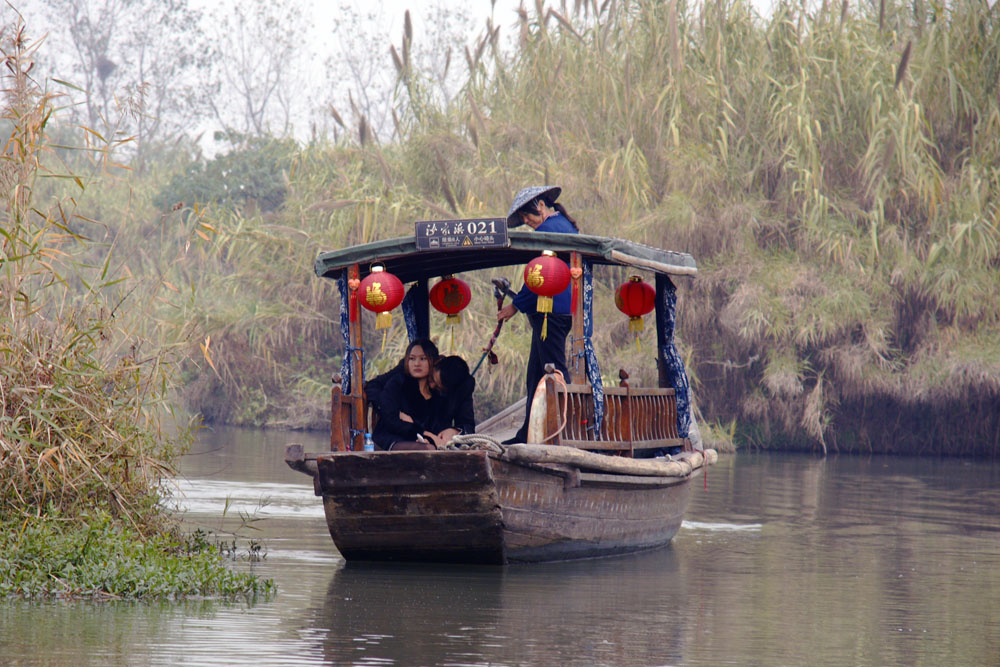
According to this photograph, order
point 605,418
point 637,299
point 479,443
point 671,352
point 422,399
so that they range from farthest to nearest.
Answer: point 671,352 < point 637,299 < point 605,418 < point 422,399 < point 479,443

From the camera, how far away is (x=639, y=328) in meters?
10.0

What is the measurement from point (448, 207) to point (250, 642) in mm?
14340

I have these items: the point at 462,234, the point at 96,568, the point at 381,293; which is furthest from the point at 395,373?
the point at 96,568

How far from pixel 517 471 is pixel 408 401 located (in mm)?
1256

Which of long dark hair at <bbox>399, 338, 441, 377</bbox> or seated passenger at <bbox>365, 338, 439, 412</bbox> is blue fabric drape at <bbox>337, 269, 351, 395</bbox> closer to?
seated passenger at <bbox>365, 338, 439, 412</bbox>

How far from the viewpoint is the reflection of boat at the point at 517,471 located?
767 centimetres

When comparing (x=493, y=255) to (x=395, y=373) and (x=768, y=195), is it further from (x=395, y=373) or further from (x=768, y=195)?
(x=768, y=195)

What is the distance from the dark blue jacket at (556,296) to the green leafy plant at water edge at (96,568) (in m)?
2.82

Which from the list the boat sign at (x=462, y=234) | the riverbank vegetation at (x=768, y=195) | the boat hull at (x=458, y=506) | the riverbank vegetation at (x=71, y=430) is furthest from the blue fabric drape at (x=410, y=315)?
the riverbank vegetation at (x=768, y=195)

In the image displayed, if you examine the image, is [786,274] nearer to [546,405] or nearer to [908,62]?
[908,62]

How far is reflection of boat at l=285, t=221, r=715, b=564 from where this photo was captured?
7668mm

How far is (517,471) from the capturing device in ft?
25.5

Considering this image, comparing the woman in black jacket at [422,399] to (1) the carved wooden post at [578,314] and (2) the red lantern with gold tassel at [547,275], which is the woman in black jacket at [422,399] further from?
(2) the red lantern with gold tassel at [547,275]

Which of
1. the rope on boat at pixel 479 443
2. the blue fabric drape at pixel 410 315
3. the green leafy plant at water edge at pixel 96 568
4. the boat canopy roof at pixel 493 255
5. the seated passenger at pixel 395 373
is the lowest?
the green leafy plant at water edge at pixel 96 568
